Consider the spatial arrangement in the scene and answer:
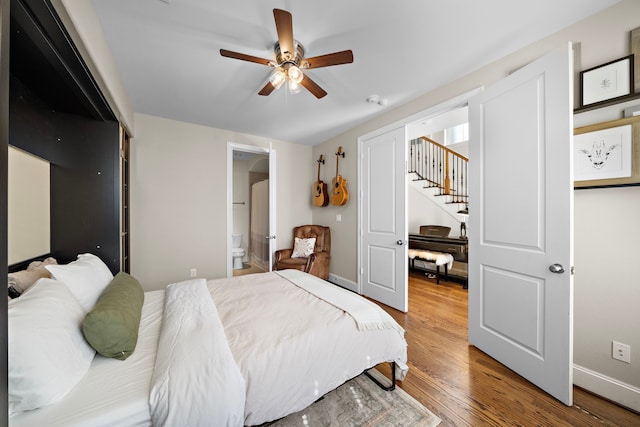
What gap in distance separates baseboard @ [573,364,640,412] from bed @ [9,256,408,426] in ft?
4.02

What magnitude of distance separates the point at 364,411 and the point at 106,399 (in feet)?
4.23

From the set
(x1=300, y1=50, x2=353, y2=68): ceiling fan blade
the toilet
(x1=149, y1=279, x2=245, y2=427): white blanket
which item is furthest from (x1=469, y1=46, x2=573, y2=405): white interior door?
the toilet

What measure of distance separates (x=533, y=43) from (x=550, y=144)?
0.88 metres

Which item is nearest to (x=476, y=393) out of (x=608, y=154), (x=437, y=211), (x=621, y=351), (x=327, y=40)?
(x=621, y=351)

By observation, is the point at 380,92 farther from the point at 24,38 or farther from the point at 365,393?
the point at 365,393

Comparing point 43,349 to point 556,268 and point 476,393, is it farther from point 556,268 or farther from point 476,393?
point 556,268

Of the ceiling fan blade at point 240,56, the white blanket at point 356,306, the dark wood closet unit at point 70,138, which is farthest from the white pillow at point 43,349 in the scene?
the ceiling fan blade at point 240,56

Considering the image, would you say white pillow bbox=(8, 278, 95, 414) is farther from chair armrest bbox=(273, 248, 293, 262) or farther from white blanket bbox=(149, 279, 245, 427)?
chair armrest bbox=(273, 248, 293, 262)

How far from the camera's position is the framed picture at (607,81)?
4.66 feet

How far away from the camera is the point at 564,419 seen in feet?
4.43

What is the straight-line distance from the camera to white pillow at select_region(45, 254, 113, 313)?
1.19m

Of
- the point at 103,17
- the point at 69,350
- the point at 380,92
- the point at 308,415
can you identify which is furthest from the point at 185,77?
the point at 308,415

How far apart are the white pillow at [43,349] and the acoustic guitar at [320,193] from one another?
3249 millimetres

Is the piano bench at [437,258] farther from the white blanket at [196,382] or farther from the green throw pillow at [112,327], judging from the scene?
the green throw pillow at [112,327]
